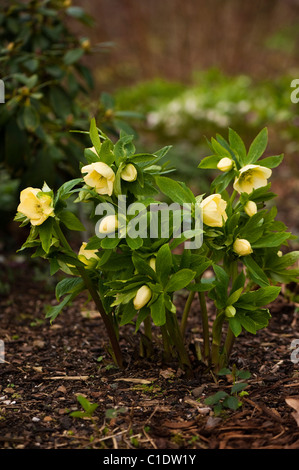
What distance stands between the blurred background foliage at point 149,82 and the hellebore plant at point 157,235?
3.10 feet

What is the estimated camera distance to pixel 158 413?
58.3 inches

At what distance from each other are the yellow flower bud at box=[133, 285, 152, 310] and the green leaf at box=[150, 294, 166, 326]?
0.02 meters

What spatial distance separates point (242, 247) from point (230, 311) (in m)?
0.18

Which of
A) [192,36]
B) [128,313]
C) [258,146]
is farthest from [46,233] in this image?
[192,36]

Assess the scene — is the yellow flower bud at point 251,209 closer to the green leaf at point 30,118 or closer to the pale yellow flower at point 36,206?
the pale yellow flower at point 36,206

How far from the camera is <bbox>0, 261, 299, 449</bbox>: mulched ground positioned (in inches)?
53.9

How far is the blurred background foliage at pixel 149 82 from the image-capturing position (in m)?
2.53

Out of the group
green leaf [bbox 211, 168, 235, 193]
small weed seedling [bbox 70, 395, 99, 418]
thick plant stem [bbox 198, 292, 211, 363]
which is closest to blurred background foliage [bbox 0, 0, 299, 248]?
green leaf [bbox 211, 168, 235, 193]

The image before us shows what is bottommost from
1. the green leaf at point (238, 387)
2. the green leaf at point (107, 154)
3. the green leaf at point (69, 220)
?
the green leaf at point (238, 387)

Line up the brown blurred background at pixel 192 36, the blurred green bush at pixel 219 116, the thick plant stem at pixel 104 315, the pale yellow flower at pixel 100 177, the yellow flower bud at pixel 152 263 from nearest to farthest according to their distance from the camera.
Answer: the pale yellow flower at pixel 100 177 < the yellow flower bud at pixel 152 263 < the thick plant stem at pixel 104 315 < the blurred green bush at pixel 219 116 < the brown blurred background at pixel 192 36

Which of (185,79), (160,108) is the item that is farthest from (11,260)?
(185,79)

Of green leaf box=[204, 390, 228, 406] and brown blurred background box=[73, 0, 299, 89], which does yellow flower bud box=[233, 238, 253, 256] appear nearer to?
green leaf box=[204, 390, 228, 406]

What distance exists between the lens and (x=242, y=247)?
1409mm

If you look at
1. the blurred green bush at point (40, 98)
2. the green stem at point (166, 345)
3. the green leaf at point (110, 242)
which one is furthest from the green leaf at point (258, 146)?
the blurred green bush at point (40, 98)
